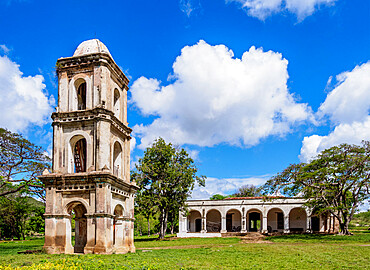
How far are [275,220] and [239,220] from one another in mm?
4462

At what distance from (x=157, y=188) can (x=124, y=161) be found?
14.2m

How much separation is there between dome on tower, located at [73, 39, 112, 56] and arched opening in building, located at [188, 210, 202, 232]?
29.9 metres

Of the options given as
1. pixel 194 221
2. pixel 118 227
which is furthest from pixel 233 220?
pixel 118 227

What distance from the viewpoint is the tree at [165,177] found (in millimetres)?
33344

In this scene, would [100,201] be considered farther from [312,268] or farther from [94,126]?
[312,268]

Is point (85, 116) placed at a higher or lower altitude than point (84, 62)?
lower

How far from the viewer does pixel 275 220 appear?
4375 centimetres

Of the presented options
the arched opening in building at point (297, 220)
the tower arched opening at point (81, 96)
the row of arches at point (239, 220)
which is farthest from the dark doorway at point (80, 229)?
the arched opening in building at point (297, 220)

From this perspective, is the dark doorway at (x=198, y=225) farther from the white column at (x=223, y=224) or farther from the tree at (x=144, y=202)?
the tree at (x=144, y=202)

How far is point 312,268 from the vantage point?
480 inches

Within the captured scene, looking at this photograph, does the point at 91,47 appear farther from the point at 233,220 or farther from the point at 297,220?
the point at 297,220

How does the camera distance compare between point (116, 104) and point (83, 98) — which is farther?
point (116, 104)

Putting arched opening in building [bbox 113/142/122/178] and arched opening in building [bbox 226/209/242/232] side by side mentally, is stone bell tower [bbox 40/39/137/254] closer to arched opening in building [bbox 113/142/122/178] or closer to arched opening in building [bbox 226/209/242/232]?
arched opening in building [bbox 113/142/122/178]

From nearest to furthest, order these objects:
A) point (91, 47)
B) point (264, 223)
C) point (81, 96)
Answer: point (91, 47) < point (81, 96) < point (264, 223)
